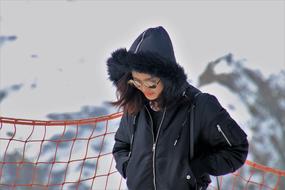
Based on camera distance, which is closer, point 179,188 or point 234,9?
point 179,188

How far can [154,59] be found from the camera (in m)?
1.06

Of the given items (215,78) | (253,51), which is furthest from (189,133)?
(253,51)

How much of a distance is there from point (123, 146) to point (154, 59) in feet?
0.99

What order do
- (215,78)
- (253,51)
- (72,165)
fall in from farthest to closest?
(253,51), (215,78), (72,165)

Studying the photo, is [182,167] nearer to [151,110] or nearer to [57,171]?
[151,110]

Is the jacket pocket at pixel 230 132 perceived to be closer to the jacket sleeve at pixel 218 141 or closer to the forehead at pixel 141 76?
the jacket sleeve at pixel 218 141

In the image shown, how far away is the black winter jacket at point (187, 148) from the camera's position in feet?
3.48

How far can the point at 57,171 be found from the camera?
2.99 metres

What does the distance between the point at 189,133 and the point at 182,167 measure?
74 mm

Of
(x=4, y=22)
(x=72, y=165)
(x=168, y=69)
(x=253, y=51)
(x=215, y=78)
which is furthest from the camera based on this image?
(x=4, y=22)

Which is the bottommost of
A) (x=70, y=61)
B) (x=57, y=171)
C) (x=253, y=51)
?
(x=57, y=171)

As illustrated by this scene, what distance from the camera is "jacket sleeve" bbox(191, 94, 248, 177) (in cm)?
105

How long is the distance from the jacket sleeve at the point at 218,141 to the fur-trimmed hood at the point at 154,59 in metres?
0.08

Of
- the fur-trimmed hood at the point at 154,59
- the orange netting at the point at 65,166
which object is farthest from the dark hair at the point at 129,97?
the orange netting at the point at 65,166
